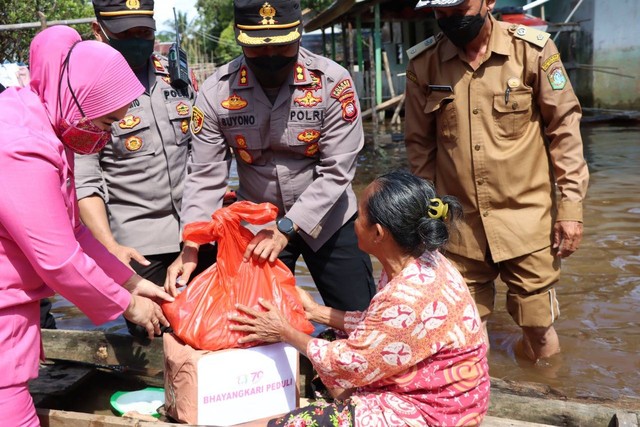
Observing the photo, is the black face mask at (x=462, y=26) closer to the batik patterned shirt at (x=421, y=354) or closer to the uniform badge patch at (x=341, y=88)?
the uniform badge patch at (x=341, y=88)

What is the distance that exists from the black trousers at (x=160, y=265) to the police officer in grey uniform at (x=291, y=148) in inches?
8.0

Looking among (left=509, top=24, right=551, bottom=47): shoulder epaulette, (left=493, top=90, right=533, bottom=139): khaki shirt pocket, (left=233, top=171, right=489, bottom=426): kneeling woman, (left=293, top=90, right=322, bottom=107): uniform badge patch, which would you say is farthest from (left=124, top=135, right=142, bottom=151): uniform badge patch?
(left=509, top=24, right=551, bottom=47): shoulder epaulette

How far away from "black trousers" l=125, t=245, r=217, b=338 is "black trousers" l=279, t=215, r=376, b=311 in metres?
0.34

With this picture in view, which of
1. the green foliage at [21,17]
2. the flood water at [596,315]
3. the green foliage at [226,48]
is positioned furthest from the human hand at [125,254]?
the green foliage at [226,48]

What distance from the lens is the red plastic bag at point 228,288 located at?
2.45 metres

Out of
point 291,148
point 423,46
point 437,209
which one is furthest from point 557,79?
point 437,209

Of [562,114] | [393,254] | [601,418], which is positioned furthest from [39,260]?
[562,114]

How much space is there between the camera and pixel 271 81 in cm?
291

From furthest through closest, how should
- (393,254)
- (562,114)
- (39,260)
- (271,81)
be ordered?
1. (562,114)
2. (271,81)
3. (393,254)
4. (39,260)

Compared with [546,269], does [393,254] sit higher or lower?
higher

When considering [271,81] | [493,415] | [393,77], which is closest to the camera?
[493,415]

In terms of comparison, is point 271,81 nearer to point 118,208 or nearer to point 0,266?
A: point 118,208

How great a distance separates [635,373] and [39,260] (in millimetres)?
3269

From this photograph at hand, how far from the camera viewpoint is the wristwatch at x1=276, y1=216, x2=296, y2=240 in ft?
9.04
